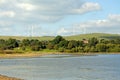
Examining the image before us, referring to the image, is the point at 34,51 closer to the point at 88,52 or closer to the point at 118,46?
the point at 88,52

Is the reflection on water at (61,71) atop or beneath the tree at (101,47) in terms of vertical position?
beneath

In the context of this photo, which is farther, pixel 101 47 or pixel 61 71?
pixel 101 47

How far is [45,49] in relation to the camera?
648 feet

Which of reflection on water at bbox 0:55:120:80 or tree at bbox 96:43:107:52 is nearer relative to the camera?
reflection on water at bbox 0:55:120:80

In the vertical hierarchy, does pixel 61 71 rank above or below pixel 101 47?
below

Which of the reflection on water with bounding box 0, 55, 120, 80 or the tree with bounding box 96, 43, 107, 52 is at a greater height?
the tree with bounding box 96, 43, 107, 52

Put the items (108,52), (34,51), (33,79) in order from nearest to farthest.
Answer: (33,79) → (34,51) → (108,52)

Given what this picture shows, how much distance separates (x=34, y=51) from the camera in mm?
184750

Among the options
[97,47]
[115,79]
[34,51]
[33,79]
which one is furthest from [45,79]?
[97,47]

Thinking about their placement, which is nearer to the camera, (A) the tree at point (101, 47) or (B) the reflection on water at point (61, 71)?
(B) the reflection on water at point (61, 71)

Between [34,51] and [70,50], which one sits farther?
[70,50]

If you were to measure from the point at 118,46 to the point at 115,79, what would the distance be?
14740cm

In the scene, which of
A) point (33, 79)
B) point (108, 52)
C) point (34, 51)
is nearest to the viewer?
point (33, 79)

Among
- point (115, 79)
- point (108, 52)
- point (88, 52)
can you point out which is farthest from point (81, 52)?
point (115, 79)
